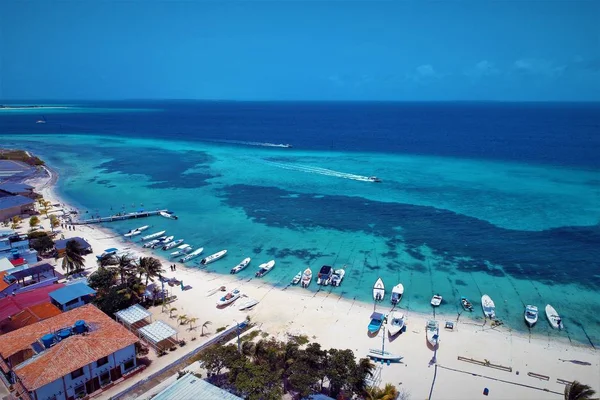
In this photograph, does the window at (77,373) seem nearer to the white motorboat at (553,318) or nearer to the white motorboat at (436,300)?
the white motorboat at (436,300)

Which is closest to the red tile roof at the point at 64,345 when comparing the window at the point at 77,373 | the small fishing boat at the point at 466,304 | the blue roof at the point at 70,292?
the window at the point at 77,373

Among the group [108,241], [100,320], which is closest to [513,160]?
[108,241]

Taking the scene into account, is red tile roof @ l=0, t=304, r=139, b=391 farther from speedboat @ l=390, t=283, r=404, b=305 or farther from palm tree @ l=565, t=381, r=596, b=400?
palm tree @ l=565, t=381, r=596, b=400

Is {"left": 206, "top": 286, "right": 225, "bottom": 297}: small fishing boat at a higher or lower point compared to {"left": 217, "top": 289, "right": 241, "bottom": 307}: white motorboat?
lower

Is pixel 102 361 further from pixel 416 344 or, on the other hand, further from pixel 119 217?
pixel 119 217

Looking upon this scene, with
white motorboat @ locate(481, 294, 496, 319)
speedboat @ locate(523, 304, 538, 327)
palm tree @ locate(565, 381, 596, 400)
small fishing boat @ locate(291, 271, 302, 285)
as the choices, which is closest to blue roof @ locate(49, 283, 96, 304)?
small fishing boat @ locate(291, 271, 302, 285)

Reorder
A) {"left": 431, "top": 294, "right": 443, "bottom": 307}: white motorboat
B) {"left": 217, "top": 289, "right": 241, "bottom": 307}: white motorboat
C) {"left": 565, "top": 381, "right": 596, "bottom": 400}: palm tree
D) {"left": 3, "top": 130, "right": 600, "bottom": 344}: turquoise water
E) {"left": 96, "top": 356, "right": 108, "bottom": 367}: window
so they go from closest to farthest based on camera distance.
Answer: {"left": 565, "top": 381, "right": 596, "bottom": 400}: palm tree → {"left": 96, "top": 356, "right": 108, "bottom": 367}: window → {"left": 217, "top": 289, "right": 241, "bottom": 307}: white motorboat → {"left": 431, "top": 294, "right": 443, "bottom": 307}: white motorboat → {"left": 3, "top": 130, "right": 600, "bottom": 344}: turquoise water
